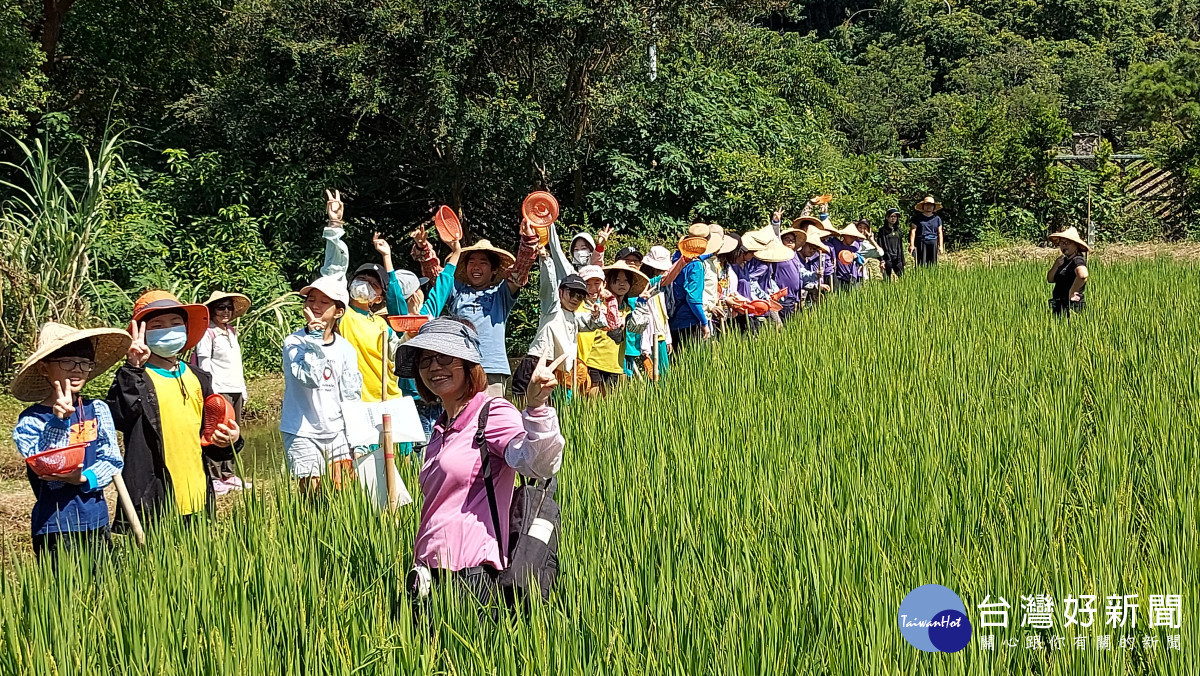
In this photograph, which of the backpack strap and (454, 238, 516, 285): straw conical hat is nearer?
the backpack strap

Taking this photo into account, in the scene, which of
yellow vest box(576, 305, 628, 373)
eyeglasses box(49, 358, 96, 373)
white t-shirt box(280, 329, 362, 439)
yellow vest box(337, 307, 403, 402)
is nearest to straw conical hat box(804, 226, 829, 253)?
yellow vest box(576, 305, 628, 373)

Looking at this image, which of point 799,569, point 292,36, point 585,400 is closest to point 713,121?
point 292,36

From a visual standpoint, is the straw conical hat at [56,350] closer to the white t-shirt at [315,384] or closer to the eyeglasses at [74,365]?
the eyeglasses at [74,365]

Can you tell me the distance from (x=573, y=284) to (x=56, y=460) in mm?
2742

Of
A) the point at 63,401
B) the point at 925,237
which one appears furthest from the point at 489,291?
the point at 925,237

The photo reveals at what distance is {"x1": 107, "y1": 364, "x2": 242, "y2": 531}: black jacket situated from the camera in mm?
3912

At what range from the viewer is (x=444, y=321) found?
2.75 metres

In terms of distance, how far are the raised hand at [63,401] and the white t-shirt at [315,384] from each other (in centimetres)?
97

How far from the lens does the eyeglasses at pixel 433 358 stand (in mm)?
2691

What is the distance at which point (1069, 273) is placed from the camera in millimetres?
8383

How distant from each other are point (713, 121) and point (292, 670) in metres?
12.4

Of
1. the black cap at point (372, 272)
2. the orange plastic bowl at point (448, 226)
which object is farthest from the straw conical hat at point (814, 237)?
the black cap at point (372, 272)

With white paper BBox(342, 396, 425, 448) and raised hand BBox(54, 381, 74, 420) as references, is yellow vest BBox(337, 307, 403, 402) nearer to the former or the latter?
white paper BBox(342, 396, 425, 448)

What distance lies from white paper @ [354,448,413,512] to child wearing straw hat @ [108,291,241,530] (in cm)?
53
